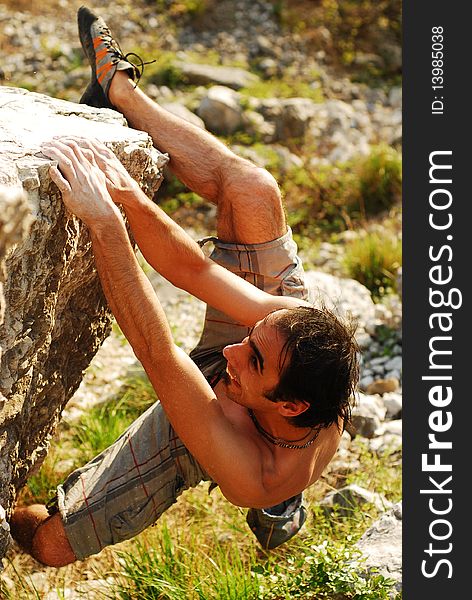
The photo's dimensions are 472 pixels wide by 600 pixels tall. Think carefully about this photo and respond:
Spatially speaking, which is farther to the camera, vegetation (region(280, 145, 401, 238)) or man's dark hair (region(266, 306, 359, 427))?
vegetation (region(280, 145, 401, 238))

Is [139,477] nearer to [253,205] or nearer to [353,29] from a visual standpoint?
[253,205]

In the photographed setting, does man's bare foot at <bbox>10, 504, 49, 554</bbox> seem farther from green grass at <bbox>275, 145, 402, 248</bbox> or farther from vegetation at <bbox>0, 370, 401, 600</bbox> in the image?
green grass at <bbox>275, 145, 402, 248</bbox>

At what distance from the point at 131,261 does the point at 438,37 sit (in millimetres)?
2444

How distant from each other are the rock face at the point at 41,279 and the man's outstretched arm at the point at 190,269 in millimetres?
182

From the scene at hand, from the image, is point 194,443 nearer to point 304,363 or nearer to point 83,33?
point 304,363

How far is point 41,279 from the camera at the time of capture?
7.59 feet

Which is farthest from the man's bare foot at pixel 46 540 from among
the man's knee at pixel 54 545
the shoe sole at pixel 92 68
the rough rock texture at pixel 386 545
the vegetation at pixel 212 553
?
the shoe sole at pixel 92 68

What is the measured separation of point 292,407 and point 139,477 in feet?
2.29

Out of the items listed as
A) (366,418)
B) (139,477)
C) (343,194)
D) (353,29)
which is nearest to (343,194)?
(343,194)

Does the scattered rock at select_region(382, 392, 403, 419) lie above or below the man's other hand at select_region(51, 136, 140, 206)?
below

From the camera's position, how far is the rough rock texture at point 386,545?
300 centimetres

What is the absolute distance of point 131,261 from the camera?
2.34 m

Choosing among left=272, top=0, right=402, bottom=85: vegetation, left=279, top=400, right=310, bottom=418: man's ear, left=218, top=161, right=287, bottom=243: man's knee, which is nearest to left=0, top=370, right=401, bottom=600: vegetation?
left=279, top=400, right=310, bottom=418: man's ear

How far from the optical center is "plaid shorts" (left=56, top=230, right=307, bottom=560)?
113 inches
